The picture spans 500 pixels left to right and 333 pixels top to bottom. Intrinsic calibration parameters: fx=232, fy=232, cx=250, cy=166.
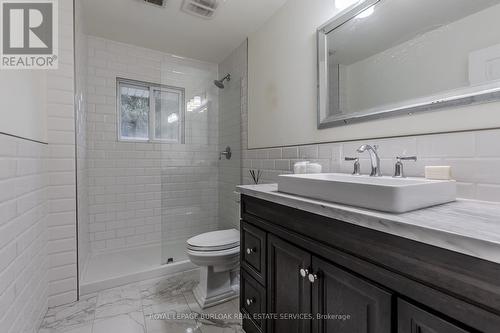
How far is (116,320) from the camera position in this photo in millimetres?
1537

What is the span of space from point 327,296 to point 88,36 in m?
3.04

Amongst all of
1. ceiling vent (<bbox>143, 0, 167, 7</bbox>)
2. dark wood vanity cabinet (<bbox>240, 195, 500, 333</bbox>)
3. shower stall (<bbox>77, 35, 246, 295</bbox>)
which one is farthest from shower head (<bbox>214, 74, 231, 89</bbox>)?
dark wood vanity cabinet (<bbox>240, 195, 500, 333</bbox>)

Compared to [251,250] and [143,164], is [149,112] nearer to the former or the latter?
[143,164]

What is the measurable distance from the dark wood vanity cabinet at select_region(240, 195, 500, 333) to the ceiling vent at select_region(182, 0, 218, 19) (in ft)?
5.41

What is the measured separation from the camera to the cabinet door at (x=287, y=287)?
92 centimetres

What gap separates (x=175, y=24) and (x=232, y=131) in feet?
3.72

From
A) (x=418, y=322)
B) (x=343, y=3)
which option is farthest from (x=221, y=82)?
(x=418, y=322)

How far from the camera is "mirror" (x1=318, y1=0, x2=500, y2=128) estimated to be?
0.88m

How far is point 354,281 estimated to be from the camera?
73cm

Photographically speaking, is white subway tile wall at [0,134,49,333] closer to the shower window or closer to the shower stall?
the shower stall

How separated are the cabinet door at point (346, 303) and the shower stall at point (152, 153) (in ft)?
5.44

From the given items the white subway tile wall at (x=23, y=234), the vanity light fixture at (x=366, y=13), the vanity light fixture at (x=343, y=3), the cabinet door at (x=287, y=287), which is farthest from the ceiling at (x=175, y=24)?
the cabinet door at (x=287, y=287)

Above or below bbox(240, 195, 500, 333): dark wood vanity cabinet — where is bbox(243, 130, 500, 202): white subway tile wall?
above

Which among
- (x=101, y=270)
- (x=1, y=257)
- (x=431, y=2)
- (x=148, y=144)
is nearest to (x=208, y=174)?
(x=148, y=144)
